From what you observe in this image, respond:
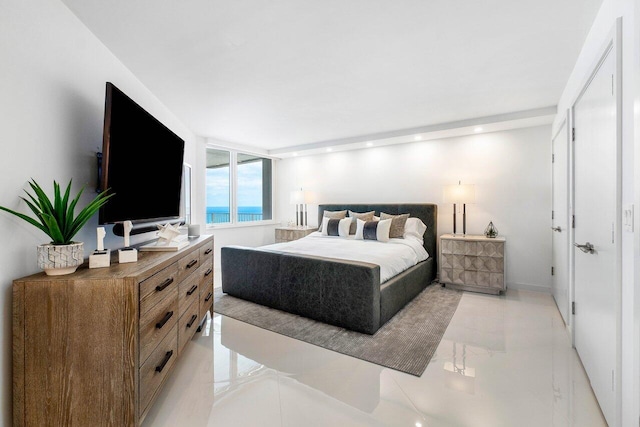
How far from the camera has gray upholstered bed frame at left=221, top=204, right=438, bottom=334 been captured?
2721 mm

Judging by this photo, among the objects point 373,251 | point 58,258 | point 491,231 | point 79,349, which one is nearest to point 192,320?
point 79,349

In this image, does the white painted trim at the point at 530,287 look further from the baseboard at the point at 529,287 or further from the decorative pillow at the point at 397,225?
the decorative pillow at the point at 397,225

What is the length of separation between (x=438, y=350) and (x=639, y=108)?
2.05 metres

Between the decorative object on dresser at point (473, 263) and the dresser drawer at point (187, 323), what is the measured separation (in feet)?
11.2

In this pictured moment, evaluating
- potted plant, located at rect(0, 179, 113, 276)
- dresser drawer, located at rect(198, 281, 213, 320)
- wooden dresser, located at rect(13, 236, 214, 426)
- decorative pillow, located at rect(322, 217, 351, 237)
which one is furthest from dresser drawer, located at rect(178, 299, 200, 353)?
decorative pillow, located at rect(322, 217, 351, 237)

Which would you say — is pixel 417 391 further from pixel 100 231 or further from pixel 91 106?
pixel 91 106

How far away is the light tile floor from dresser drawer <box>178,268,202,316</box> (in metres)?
0.49

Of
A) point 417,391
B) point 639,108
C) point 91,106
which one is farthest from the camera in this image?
point 91,106

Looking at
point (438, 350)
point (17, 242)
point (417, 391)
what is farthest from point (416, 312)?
point (17, 242)

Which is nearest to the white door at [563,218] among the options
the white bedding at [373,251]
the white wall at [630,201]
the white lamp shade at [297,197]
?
the white wall at [630,201]

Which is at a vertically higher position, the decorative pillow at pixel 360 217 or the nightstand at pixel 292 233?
the decorative pillow at pixel 360 217

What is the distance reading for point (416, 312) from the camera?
128 inches

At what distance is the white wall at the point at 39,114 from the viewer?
1.31 meters

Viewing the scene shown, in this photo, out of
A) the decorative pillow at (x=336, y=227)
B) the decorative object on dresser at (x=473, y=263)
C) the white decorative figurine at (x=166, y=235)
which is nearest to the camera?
the white decorative figurine at (x=166, y=235)
